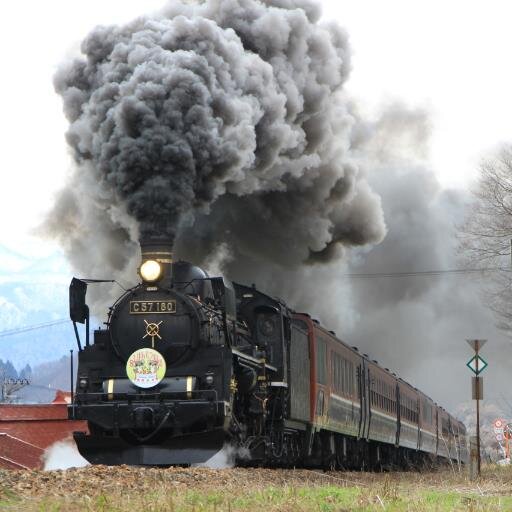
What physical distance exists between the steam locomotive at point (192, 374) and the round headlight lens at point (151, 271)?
0.01 meters

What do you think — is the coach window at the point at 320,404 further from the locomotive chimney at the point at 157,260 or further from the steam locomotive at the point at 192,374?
the locomotive chimney at the point at 157,260

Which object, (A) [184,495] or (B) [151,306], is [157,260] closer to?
(B) [151,306]

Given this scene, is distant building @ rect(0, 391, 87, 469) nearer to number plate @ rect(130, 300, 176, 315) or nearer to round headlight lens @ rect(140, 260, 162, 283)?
number plate @ rect(130, 300, 176, 315)

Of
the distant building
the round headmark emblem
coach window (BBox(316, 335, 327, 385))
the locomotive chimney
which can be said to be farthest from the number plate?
the distant building

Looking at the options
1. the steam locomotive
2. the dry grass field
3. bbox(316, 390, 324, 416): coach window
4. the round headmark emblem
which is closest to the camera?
the dry grass field

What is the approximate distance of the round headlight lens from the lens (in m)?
14.4

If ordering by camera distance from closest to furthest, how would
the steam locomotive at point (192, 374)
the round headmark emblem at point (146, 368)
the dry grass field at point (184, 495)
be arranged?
1. the dry grass field at point (184, 495)
2. the steam locomotive at point (192, 374)
3. the round headmark emblem at point (146, 368)

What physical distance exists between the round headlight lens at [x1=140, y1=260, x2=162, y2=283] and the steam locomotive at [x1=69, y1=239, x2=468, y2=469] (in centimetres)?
1

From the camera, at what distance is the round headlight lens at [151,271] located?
14352mm

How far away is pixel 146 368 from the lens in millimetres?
14023

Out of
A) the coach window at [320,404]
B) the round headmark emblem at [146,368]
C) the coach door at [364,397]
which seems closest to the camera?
the round headmark emblem at [146,368]

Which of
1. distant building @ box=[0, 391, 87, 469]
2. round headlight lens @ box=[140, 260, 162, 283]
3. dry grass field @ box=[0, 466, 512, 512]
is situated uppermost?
round headlight lens @ box=[140, 260, 162, 283]

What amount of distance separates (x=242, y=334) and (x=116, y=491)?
6.66m

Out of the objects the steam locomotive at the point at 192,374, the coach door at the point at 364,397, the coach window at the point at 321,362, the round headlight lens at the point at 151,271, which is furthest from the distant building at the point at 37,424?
the round headlight lens at the point at 151,271
